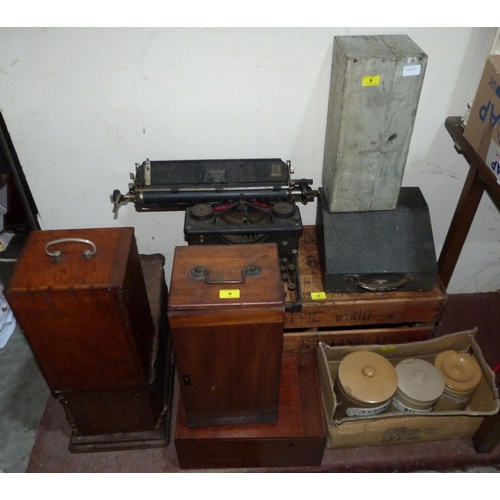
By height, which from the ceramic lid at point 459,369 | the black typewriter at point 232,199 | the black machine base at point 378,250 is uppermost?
the black typewriter at point 232,199

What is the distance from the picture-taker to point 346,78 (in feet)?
5.06

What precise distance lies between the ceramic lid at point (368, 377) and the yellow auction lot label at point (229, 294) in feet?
2.12

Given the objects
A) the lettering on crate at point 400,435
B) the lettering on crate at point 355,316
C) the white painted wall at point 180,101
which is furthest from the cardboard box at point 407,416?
the white painted wall at point 180,101

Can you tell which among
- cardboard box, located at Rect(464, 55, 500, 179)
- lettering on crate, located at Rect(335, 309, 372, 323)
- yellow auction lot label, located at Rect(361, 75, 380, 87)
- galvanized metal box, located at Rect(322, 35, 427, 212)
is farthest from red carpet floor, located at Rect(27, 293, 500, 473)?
yellow auction lot label, located at Rect(361, 75, 380, 87)

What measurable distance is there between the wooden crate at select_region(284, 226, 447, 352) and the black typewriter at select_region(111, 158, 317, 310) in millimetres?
106

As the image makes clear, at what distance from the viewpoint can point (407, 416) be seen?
1.74 meters

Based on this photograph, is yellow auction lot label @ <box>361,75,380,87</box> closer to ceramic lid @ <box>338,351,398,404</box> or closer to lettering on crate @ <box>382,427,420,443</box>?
ceramic lid @ <box>338,351,398,404</box>

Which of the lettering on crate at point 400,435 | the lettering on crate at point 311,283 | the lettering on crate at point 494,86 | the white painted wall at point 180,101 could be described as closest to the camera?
the lettering on crate at point 494,86

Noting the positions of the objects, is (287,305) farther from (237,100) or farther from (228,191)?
(237,100)

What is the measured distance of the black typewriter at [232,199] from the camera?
1791 mm

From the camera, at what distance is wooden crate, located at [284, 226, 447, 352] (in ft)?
6.12

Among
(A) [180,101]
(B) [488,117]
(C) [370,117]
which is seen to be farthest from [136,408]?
(B) [488,117]

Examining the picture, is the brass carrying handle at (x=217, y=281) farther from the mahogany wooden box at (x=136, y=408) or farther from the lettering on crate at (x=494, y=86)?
the lettering on crate at (x=494, y=86)

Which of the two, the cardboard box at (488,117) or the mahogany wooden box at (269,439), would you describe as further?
the mahogany wooden box at (269,439)
